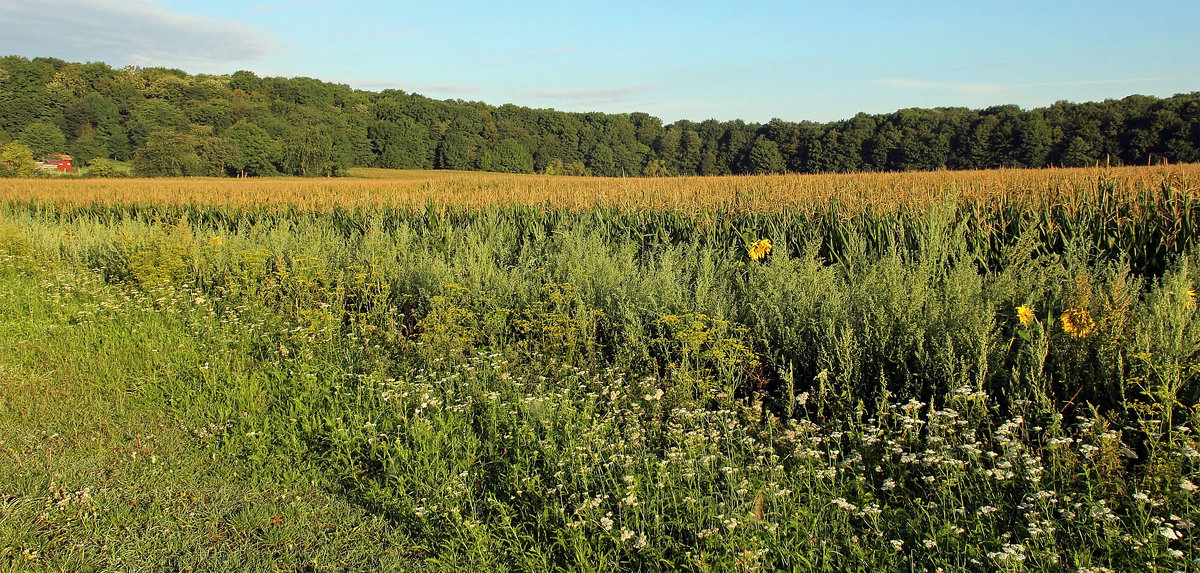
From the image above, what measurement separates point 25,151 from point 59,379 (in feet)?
193

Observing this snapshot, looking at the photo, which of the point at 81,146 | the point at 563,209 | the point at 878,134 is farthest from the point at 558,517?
the point at 81,146

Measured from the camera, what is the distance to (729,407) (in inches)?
160

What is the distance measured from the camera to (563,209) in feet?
38.2

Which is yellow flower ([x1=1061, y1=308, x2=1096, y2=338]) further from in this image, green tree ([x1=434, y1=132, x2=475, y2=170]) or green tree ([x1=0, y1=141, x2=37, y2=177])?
green tree ([x1=0, y1=141, x2=37, y2=177])

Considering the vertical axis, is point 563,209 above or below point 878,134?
below

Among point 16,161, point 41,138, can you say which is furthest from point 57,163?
point 16,161

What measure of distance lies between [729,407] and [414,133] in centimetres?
5864

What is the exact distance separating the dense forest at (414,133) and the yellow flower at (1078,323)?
A: 122 ft

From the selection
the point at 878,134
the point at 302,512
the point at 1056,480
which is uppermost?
the point at 878,134

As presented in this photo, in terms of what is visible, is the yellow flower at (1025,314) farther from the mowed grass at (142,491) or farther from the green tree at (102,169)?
the green tree at (102,169)

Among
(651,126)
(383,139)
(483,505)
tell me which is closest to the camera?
(483,505)

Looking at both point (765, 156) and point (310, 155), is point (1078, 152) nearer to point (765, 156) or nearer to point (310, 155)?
point (765, 156)

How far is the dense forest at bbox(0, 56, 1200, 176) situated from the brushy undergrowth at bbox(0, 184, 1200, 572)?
36228mm

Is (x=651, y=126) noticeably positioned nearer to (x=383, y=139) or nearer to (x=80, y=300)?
(x=383, y=139)
